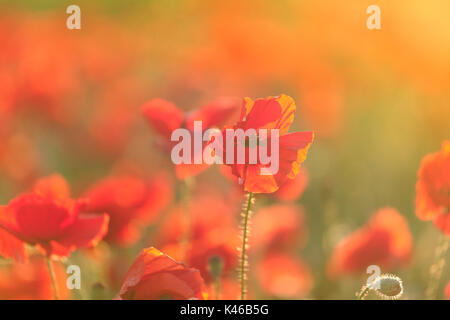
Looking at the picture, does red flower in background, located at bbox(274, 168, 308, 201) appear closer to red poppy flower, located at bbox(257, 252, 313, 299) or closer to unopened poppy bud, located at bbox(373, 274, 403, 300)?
red poppy flower, located at bbox(257, 252, 313, 299)

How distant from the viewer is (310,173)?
11.5ft

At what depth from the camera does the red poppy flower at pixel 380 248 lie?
5.93 ft

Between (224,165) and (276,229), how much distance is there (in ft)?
3.51

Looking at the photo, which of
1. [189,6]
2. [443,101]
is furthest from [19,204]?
[189,6]

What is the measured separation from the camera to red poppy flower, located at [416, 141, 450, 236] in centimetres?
125

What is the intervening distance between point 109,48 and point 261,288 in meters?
2.39

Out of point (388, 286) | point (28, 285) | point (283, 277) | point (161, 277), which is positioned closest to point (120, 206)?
point (28, 285)

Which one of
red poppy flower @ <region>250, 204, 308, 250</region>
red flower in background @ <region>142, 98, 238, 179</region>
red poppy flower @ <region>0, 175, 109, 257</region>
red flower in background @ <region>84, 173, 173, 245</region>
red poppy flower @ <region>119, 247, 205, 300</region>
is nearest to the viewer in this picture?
red poppy flower @ <region>119, 247, 205, 300</region>

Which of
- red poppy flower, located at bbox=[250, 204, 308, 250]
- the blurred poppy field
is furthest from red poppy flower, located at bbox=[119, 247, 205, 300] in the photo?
red poppy flower, located at bbox=[250, 204, 308, 250]

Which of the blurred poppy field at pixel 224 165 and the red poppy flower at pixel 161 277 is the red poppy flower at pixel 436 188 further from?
the red poppy flower at pixel 161 277

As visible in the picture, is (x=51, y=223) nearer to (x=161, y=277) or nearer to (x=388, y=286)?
(x=161, y=277)

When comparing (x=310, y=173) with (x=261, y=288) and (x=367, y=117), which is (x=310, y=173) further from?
(x=261, y=288)

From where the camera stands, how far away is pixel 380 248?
1802 mm

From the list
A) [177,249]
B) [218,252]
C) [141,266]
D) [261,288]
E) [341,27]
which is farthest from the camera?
[341,27]
